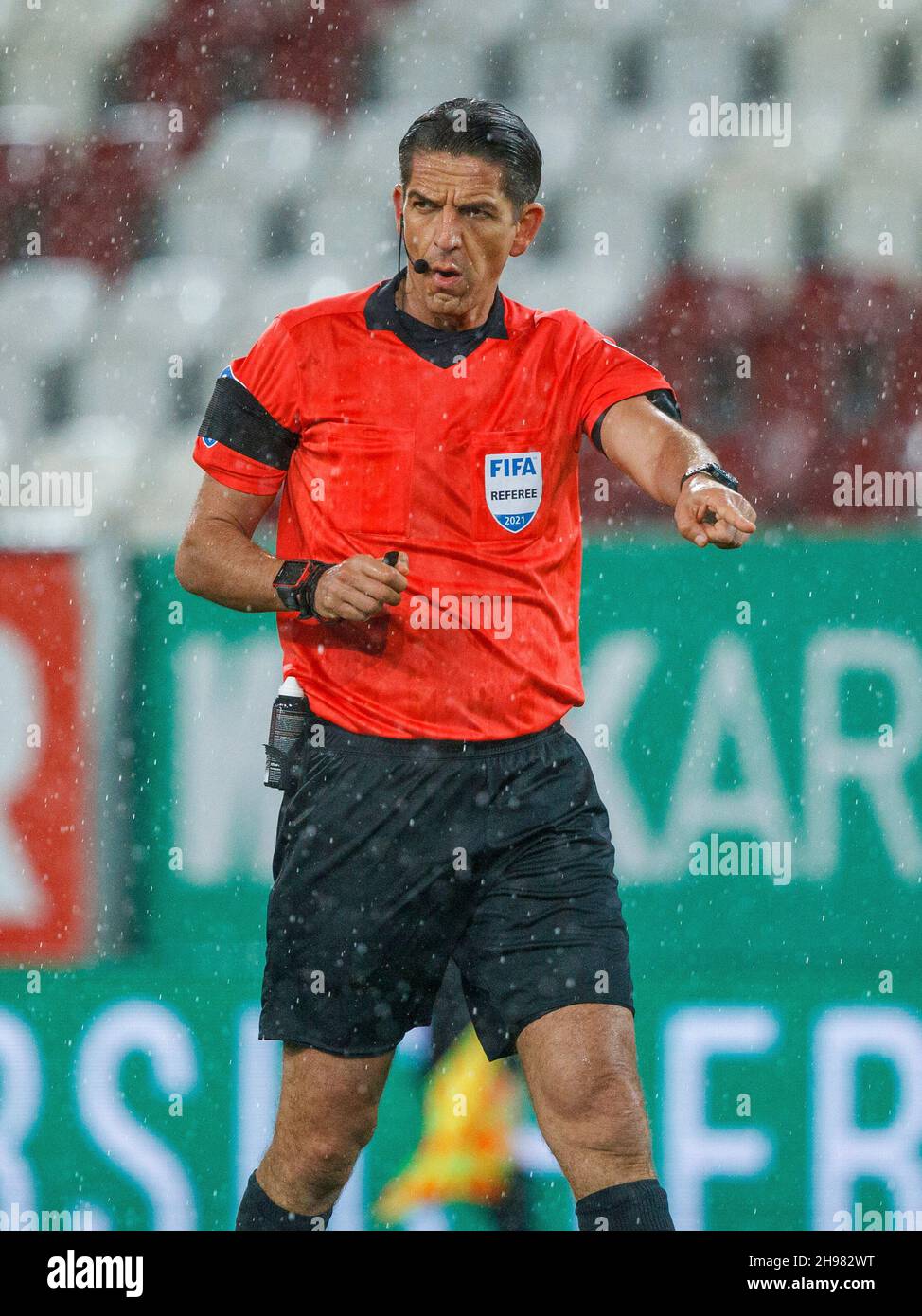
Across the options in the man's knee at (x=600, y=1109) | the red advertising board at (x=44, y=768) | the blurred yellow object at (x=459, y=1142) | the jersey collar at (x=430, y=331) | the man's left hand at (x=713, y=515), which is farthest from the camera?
the red advertising board at (x=44, y=768)

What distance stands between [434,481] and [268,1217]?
959mm

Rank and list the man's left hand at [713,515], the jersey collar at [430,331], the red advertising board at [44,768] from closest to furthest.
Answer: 1. the man's left hand at [713,515]
2. the jersey collar at [430,331]
3. the red advertising board at [44,768]

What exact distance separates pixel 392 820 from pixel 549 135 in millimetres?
2156

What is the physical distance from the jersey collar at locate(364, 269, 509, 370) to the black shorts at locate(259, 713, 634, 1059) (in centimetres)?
48

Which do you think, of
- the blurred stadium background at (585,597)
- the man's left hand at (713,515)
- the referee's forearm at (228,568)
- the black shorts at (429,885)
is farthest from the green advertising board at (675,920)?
the man's left hand at (713,515)

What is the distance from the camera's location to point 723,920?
3.22m

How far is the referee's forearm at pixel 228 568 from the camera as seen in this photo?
2.18m

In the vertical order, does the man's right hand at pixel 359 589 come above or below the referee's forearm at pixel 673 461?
below

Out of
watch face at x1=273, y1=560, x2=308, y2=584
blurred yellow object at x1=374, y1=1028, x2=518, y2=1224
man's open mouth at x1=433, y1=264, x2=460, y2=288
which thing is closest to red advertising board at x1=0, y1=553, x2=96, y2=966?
blurred yellow object at x1=374, y1=1028, x2=518, y2=1224

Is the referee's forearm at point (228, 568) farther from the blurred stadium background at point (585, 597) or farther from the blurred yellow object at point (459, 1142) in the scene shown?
the blurred yellow object at point (459, 1142)

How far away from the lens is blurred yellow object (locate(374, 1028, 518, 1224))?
9.91 ft

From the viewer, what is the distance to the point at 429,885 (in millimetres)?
2119

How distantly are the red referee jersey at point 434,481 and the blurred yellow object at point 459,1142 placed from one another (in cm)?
109

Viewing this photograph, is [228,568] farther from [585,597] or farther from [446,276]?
[585,597]
